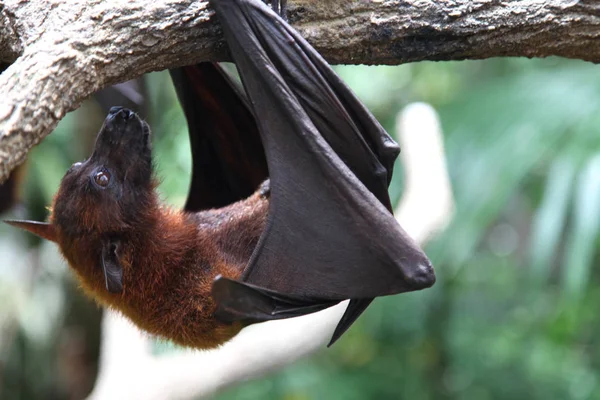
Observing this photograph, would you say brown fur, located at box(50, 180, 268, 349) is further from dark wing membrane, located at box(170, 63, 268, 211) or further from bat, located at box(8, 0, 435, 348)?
dark wing membrane, located at box(170, 63, 268, 211)

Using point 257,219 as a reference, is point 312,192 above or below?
above

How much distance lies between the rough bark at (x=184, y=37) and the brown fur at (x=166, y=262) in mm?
699

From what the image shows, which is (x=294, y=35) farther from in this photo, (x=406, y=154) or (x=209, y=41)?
(x=406, y=154)

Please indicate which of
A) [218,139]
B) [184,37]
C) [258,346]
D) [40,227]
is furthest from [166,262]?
[258,346]

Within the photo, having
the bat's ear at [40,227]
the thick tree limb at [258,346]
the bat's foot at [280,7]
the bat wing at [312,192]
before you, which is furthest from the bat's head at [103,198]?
the thick tree limb at [258,346]

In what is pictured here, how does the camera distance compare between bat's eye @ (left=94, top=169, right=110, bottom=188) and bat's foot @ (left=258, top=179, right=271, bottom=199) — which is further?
bat's foot @ (left=258, top=179, right=271, bottom=199)

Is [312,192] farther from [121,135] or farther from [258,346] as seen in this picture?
[258,346]

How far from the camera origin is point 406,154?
3742mm

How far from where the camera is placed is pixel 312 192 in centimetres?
183

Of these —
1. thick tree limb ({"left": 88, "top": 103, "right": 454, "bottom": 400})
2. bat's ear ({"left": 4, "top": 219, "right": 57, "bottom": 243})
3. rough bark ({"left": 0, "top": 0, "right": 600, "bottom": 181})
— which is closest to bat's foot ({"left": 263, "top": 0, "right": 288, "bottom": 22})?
rough bark ({"left": 0, "top": 0, "right": 600, "bottom": 181})

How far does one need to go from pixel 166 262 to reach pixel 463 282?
3872mm

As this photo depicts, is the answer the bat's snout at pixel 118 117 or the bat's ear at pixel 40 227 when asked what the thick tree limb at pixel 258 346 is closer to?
the bat's ear at pixel 40 227

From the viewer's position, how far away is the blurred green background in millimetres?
3467

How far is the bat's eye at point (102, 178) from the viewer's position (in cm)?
211
